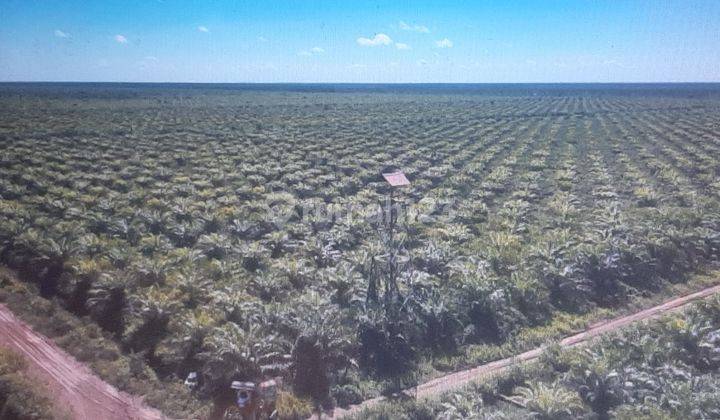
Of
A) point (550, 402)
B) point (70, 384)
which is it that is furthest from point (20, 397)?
point (550, 402)

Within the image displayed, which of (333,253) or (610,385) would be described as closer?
(610,385)

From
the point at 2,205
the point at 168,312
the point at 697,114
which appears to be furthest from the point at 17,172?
the point at 697,114

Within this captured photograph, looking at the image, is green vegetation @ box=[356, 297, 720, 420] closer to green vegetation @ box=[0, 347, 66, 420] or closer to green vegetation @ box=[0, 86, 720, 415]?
green vegetation @ box=[0, 86, 720, 415]

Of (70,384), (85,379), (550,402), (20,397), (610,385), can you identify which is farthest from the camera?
(85,379)

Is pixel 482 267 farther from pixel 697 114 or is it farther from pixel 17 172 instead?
pixel 697 114

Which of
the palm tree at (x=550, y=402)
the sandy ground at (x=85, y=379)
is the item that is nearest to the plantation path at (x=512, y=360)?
the sandy ground at (x=85, y=379)

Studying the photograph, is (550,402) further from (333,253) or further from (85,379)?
(85,379)
